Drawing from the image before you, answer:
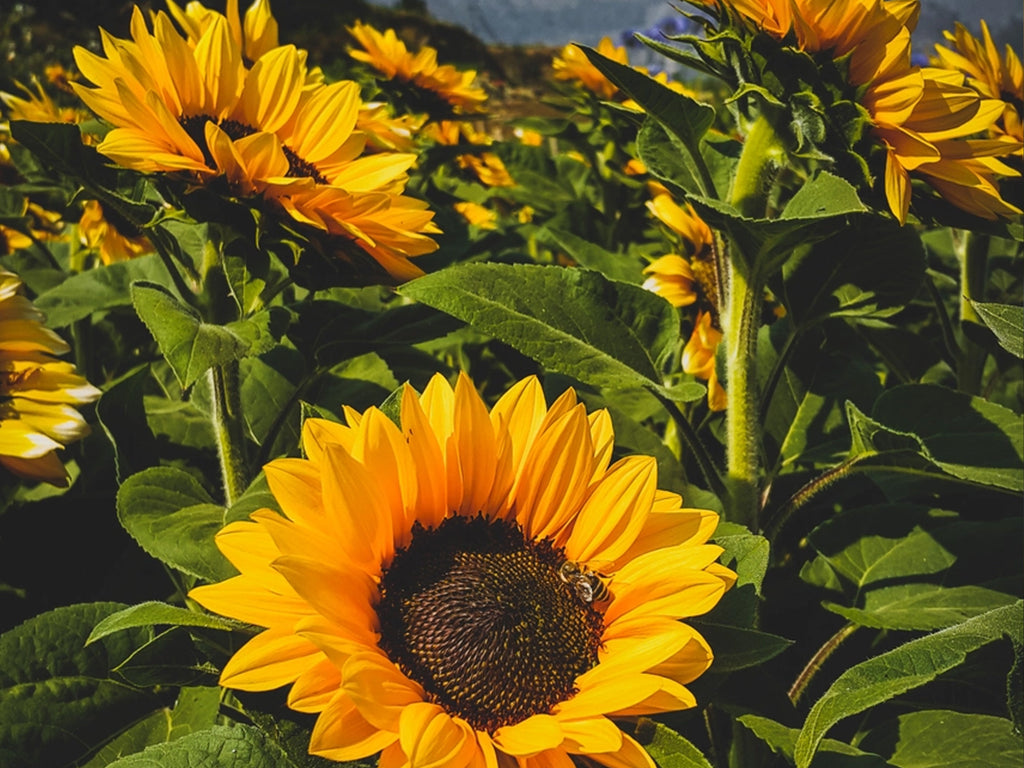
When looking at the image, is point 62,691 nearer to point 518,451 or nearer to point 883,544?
point 518,451

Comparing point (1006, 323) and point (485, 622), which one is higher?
point (1006, 323)

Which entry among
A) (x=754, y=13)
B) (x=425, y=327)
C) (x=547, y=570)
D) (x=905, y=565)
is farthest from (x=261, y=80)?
(x=905, y=565)

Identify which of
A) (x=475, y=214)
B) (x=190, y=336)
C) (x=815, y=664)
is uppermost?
(x=190, y=336)

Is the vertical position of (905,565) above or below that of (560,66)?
below

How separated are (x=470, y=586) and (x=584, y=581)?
0.11 metres

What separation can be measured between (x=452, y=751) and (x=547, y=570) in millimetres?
267

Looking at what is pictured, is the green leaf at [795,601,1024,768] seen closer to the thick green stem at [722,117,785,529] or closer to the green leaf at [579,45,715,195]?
the thick green stem at [722,117,785,529]

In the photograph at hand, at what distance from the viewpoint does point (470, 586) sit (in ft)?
2.96

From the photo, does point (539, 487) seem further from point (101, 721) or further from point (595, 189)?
point (595, 189)

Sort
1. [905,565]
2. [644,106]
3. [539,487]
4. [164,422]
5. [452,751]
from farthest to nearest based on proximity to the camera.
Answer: [164,422], [905,565], [644,106], [539,487], [452,751]

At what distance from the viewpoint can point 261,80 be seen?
1.23 metres

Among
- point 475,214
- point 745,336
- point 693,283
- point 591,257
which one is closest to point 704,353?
point 693,283

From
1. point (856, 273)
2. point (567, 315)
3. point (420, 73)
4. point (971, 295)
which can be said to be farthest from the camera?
point (420, 73)

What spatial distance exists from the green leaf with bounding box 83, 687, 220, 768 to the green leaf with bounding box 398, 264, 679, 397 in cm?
52
